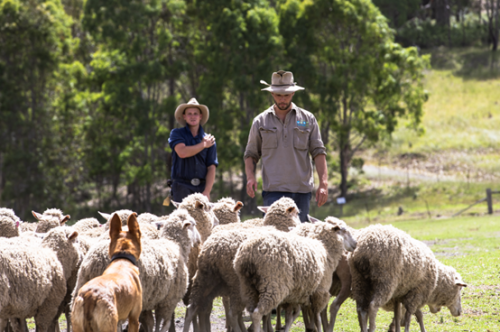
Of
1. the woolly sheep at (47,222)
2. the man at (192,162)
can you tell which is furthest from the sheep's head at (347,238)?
the woolly sheep at (47,222)

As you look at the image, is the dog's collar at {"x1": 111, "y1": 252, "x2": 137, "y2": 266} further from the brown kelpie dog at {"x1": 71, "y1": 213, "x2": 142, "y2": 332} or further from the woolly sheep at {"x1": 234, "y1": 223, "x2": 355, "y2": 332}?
the woolly sheep at {"x1": 234, "y1": 223, "x2": 355, "y2": 332}

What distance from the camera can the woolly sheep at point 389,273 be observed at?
6500mm

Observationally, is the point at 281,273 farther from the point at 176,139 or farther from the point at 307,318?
the point at 176,139

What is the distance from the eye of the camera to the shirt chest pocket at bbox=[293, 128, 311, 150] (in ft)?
25.6

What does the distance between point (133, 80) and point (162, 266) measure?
978 inches

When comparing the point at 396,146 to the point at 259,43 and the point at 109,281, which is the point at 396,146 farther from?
the point at 109,281

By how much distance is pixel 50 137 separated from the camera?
31.0m

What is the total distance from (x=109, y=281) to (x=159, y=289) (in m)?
1.44

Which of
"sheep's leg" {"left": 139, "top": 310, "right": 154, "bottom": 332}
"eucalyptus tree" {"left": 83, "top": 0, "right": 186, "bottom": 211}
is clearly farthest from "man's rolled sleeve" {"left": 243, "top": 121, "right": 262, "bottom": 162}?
"eucalyptus tree" {"left": 83, "top": 0, "right": 186, "bottom": 211}

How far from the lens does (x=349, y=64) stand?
3138cm

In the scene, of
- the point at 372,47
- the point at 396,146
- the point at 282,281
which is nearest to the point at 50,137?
the point at 372,47

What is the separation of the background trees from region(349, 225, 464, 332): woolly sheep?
21.3 meters

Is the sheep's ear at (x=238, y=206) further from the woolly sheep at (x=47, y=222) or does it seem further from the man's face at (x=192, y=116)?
the woolly sheep at (x=47, y=222)

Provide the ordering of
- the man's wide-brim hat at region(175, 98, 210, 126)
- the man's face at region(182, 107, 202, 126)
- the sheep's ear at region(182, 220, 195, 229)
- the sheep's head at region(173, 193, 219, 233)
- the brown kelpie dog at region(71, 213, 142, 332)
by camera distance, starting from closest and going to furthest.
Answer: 1. the brown kelpie dog at region(71, 213, 142, 332)
2. the sheep's ear at region(182, 220, 195, 229)
3. the sheep's head at region(173, 193, 219, 233)
4. the man's face at region(182, 107, 202, 126)
5. the man's wide-brim hat at region(175, 98, 210, 126)
